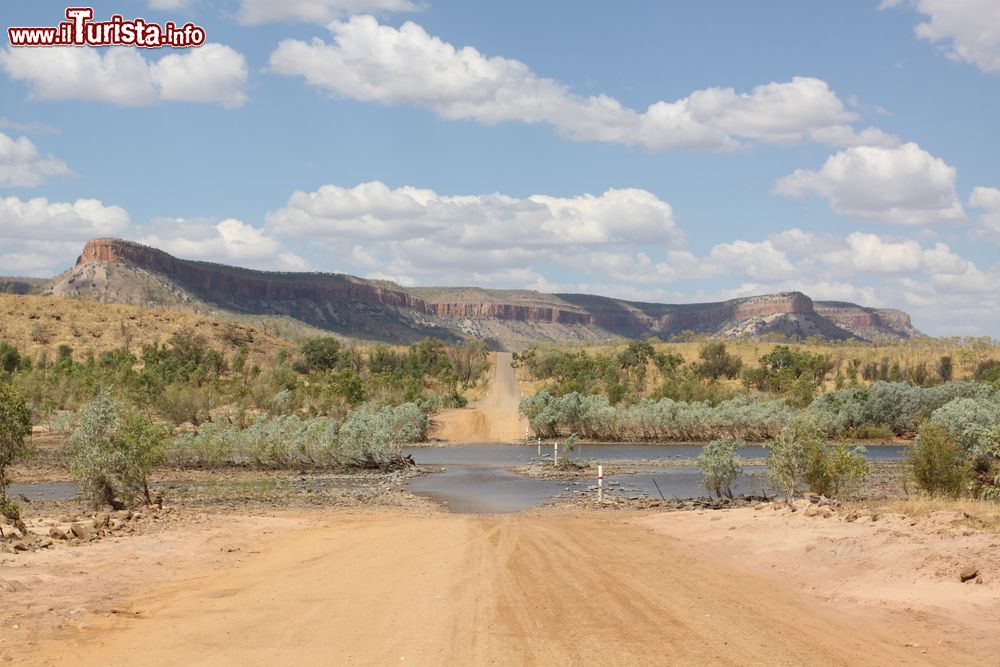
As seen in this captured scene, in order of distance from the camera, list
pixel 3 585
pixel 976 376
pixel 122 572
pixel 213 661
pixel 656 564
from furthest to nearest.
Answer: pixel 976 376 < pixel 656 564 < pixel 122 572 < pixel 3 585 < pixel 213 661

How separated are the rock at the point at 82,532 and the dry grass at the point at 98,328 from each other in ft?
307

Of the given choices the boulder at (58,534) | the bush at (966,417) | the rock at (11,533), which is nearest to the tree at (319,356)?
the bush at (966,417)

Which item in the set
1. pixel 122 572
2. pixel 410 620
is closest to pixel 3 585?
pixel 122 572

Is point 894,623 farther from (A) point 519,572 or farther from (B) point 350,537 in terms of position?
(B) point 350,537

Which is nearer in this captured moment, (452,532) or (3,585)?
(3,585)

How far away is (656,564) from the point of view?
54.9 feet

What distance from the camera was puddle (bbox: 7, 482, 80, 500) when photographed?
4055cm

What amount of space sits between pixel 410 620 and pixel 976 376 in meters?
122

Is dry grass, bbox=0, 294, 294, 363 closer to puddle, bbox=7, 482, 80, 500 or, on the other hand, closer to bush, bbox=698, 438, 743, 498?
puddle, bbox=7, 482, 80, 500

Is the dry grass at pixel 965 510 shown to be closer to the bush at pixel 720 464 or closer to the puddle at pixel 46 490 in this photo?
the bush at pixel 720 464

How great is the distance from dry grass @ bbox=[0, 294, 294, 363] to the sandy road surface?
9937cm

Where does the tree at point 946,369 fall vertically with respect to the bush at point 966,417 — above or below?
above

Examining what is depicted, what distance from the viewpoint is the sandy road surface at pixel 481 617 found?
10.3m

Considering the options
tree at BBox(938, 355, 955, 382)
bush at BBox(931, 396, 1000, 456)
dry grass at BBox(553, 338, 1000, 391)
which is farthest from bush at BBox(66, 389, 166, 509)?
tree at BBox(938, 355, 955, 382)
